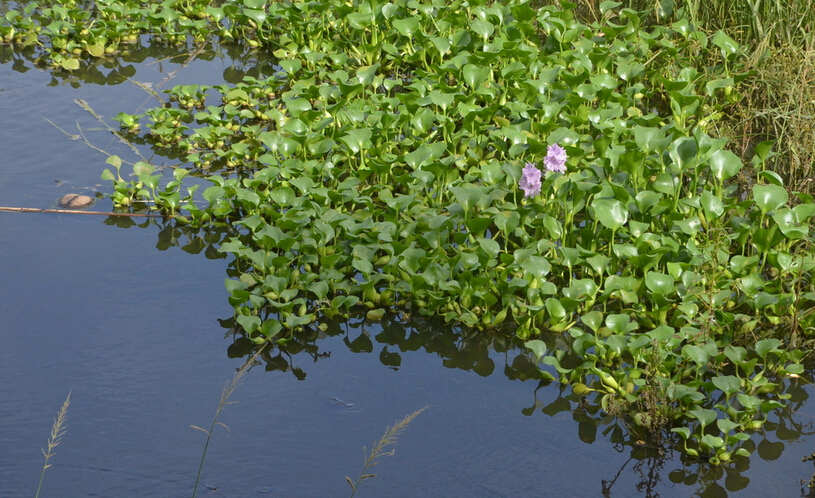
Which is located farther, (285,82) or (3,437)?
(285,82)

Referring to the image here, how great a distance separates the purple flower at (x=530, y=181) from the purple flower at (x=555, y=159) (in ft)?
0.21

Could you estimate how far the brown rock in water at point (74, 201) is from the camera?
355 cm

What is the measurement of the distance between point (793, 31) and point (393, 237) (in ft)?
8.16

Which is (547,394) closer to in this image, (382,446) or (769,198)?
(382,446)

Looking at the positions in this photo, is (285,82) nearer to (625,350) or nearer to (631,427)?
(625,350)

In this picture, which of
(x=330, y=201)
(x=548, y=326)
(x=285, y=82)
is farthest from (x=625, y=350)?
(x=285, y=82)

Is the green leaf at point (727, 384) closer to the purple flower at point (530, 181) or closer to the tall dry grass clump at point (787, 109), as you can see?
the purple flower at point (530, 181)

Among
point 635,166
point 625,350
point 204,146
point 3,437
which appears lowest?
point 3,437

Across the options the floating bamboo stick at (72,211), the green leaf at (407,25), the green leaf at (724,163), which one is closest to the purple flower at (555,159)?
the green leaf at (724,163)

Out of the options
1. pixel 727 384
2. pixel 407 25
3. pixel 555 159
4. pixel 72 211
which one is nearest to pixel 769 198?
pixel 555 159

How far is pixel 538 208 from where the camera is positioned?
3.14 metres

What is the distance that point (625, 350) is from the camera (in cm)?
270

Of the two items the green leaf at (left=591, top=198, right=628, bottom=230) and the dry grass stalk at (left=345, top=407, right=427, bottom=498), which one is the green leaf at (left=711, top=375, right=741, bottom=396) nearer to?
the green leaf at (left=591, top=198, right=628, bottom=230)

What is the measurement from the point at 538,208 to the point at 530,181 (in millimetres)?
104
